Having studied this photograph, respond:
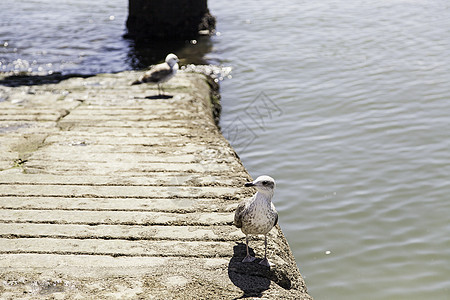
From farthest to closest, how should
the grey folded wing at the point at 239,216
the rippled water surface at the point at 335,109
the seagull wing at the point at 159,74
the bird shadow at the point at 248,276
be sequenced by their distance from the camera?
the seagull wing at the point at 159,74, the rippled water surface at the point at 335,109, the grey folded wing at the point at 239,216, the bird shadow at the point at 248,276

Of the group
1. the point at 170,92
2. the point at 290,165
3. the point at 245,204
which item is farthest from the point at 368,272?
the point at 170,92

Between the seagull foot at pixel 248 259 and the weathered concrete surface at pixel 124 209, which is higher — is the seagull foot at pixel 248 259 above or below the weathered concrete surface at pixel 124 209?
above

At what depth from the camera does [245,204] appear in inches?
177

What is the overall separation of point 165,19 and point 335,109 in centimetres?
644

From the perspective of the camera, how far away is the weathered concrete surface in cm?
412

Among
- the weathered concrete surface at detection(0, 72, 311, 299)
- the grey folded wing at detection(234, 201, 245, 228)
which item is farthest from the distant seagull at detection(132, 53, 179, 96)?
the grey folded wing at detection(234, 201, 245, 228)

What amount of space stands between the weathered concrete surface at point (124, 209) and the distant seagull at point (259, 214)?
0.23 m

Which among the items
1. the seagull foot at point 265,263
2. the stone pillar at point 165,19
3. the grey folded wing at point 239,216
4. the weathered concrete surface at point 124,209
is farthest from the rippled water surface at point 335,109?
the grey folded wing at point 239,216

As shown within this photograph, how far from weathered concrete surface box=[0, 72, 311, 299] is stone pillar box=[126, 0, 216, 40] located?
6839mm

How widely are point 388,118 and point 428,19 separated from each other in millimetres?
6202

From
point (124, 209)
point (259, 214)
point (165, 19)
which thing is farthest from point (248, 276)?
point (165, 19)

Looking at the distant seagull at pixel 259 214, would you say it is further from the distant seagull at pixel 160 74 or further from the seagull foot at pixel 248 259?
the distant seagull at pixel 160 74

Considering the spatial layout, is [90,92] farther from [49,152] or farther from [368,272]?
[368,272]

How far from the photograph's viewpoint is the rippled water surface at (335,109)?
6223 millimetres
